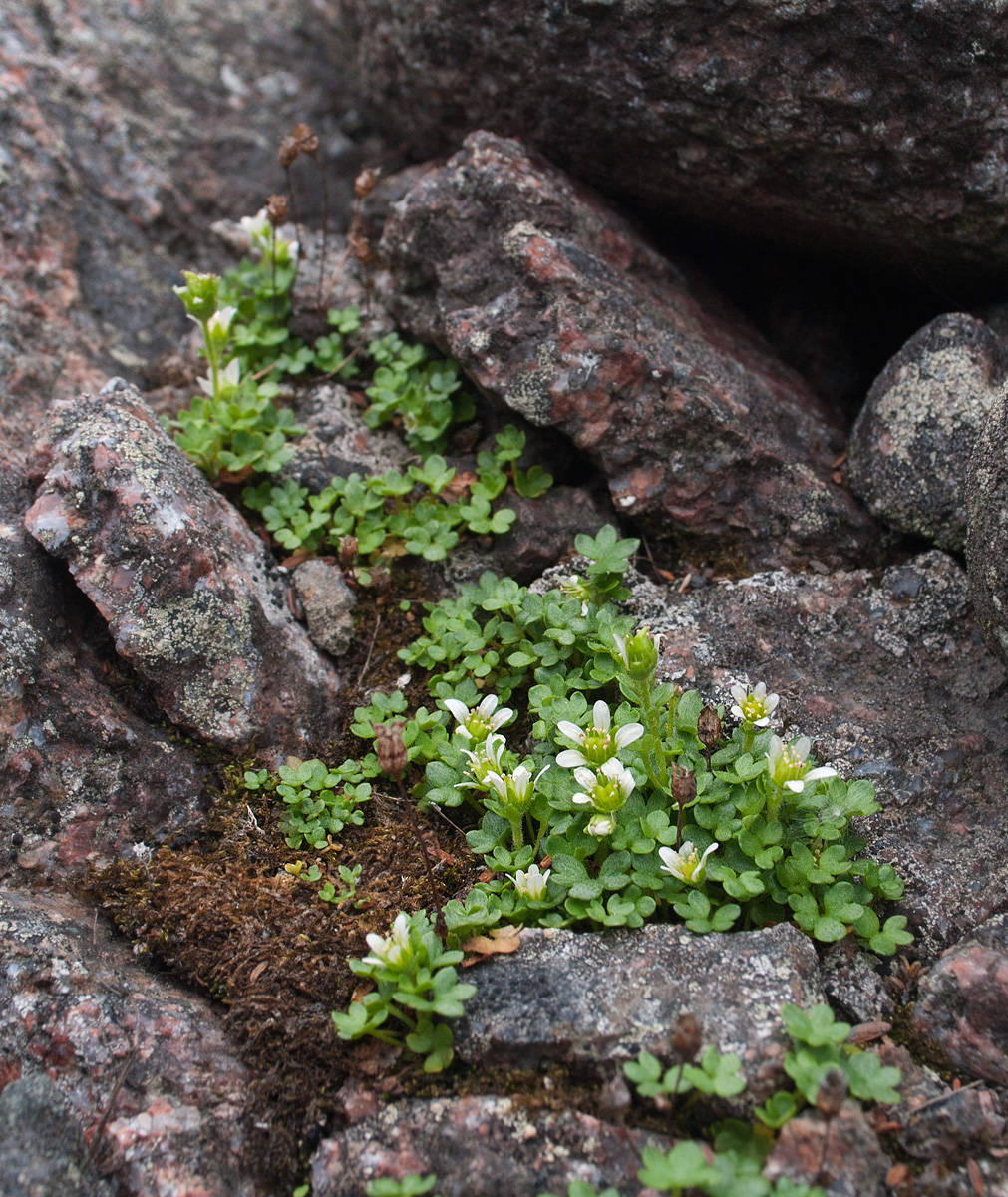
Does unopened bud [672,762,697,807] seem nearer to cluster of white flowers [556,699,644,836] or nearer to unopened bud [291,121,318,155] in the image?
cluster of white flowers [556,699,644,836]

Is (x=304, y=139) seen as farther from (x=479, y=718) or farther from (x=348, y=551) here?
(x=479, y=718)

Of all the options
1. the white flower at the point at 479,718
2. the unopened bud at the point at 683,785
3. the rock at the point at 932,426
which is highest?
the rock at the point at 932,426

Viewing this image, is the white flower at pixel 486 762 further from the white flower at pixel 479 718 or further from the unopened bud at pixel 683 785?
the unopened bud at pixel 683 785

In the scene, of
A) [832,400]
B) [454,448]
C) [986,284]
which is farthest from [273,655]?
[986,284]

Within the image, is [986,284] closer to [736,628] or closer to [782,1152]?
[736,628]

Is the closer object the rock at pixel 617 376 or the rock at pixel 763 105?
the rock at pixel 763 105

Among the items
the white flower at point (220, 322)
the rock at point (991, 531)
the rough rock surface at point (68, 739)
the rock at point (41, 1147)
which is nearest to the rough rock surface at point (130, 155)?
the white flower at point (220, 322)
